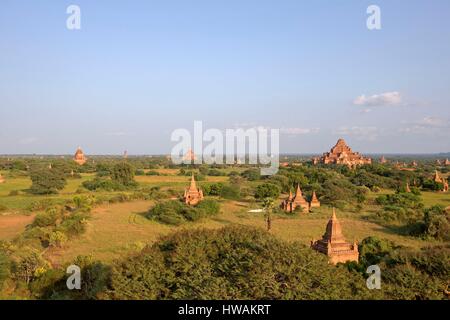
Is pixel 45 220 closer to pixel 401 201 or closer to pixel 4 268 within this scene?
pixel 4 268

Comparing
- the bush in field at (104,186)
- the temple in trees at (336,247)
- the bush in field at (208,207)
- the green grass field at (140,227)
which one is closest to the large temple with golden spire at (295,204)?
the green grass field at (140,227)

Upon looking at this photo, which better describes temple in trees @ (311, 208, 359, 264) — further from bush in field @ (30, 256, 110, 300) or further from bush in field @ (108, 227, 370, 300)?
bush in field @ (30, 256, 110, 300)

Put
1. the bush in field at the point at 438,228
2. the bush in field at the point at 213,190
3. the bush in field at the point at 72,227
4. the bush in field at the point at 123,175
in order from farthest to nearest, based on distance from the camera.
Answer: the bush in field at the point at 123,175
the bush in field at the point at 213,190
the bush in field at the point at 438,228
the bush in field at the point at 72,227

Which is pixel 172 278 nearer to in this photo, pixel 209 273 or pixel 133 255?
pixel 209 273

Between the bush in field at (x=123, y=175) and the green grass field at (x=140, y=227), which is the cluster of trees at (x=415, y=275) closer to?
the green grass field at (x=140, y=227)

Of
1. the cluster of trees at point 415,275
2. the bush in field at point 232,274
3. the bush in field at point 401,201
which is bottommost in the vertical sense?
the bush in field at point 401,201

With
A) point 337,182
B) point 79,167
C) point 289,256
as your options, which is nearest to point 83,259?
point 289,256

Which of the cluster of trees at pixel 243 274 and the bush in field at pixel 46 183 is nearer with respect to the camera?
the cluster of trees at pixel 243 274
